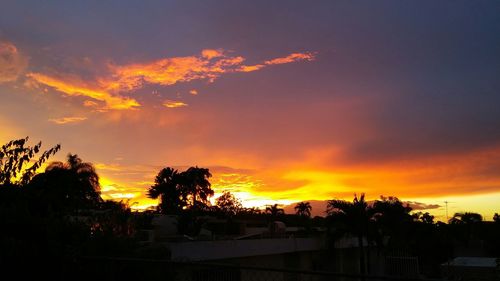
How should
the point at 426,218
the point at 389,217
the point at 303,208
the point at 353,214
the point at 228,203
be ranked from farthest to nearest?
the point at 303,208
the point at 228,203
the point at 426,218
the point at 389,217
the point at 353,214

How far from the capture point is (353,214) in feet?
87.4

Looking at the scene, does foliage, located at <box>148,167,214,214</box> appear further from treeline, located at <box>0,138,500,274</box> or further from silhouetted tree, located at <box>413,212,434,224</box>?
silhouetted tree, located at <box>413,212,434,224</box>

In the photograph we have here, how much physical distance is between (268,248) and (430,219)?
37306mm

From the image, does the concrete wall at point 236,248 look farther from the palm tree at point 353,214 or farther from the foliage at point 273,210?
the foliage at point 273,210

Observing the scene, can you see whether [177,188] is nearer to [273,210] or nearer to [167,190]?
[167,190]

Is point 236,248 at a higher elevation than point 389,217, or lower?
lower

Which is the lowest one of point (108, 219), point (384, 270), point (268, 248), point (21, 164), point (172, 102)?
point (384, 270)

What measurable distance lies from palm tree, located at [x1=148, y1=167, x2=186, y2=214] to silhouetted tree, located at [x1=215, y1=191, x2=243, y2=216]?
12026 mm

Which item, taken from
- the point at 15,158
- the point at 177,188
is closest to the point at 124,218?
the point at 15,158

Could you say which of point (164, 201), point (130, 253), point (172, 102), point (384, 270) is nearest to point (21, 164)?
point (130, 253)

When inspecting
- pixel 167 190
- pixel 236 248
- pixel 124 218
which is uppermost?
pixel 167 190

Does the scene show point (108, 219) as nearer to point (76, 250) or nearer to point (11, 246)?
point (76, 250)

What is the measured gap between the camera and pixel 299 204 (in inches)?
4065

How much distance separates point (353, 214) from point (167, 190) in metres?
38.5
